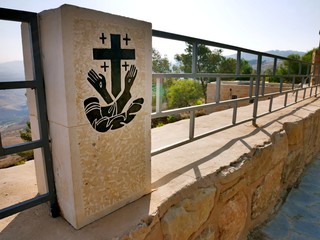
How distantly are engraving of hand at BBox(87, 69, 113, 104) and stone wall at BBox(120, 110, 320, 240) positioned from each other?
2.31ft

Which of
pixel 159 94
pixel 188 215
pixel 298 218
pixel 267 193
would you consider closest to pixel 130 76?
pixel 159 94

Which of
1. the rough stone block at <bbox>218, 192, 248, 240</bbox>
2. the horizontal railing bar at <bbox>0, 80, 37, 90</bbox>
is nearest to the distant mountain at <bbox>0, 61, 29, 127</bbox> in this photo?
the horizontal railing bar at <bbox>0, 80, 37, 90</bbox>

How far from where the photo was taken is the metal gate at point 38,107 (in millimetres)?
1067

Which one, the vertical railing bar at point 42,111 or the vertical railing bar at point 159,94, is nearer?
the vertical railing bar at point 42,111

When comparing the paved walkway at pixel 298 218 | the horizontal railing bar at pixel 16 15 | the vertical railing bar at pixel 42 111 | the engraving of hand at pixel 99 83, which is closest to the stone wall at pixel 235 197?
the paved walkway at pixel 298 218

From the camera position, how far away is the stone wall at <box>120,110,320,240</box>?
1469 millimetres

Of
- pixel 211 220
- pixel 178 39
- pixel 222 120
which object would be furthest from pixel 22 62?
pixel 222 120

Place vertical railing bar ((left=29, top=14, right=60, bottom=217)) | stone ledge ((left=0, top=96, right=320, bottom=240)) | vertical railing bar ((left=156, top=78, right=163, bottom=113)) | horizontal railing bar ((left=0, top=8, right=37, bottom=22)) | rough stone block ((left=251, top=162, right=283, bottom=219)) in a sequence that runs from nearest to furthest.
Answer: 1. horizontal railing bar ((left=0, top=8, right=37, bottom=22))
2. vertical railing bar ((left=29, top=14, right=60, bottom=217))
3. stone ledge ((left=0, top=96, right=320, bottom=240))
4. vertical railing bar ((left=156, top=78, right=163, bottom=113))
5. rough stone block ((left=251, top=162, right=283, bottom=219))

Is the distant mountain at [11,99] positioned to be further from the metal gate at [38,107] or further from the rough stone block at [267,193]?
the rough stone block at [267,193]

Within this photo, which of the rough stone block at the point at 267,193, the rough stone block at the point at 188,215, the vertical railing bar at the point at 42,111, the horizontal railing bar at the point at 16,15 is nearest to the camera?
the horizontal railing bar at the point at 16,15

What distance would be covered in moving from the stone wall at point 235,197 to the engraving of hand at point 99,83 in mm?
705

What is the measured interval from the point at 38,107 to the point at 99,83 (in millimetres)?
328

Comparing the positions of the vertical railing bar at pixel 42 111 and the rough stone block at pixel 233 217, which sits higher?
the vertical railing bar at pixel 42 111

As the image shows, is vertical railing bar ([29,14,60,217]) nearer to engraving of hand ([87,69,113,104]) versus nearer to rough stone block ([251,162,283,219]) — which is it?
engraving of hand ([87,69,113,104])
